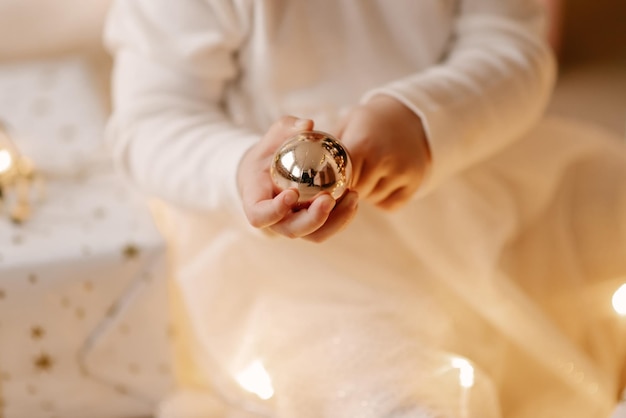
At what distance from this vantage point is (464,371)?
1.82 feet

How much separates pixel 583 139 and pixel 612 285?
18 cm

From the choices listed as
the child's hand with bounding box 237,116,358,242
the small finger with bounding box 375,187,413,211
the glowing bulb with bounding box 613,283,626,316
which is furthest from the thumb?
the glowing bulb with bounding box 613,283,626,316

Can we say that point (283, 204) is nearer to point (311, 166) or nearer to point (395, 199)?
point (311, 166)

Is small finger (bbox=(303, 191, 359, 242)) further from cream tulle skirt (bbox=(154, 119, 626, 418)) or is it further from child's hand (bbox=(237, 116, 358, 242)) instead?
cream tulle skirt (bbox=(154, 119, 626, 418))

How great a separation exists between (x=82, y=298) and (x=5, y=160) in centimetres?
15

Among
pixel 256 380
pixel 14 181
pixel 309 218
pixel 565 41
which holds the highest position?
pixel 309 218

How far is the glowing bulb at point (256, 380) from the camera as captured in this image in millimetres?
630

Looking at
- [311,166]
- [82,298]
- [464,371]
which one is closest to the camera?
[311,166]

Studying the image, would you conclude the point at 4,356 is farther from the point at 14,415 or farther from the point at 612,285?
the point at 612,285

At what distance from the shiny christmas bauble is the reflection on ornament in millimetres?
346

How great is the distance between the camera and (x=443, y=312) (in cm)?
61

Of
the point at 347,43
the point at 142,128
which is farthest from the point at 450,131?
the point at 142,128

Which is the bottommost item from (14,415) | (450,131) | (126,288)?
(14,415)

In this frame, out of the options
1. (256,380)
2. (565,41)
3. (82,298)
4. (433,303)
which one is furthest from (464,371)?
(565,41)
